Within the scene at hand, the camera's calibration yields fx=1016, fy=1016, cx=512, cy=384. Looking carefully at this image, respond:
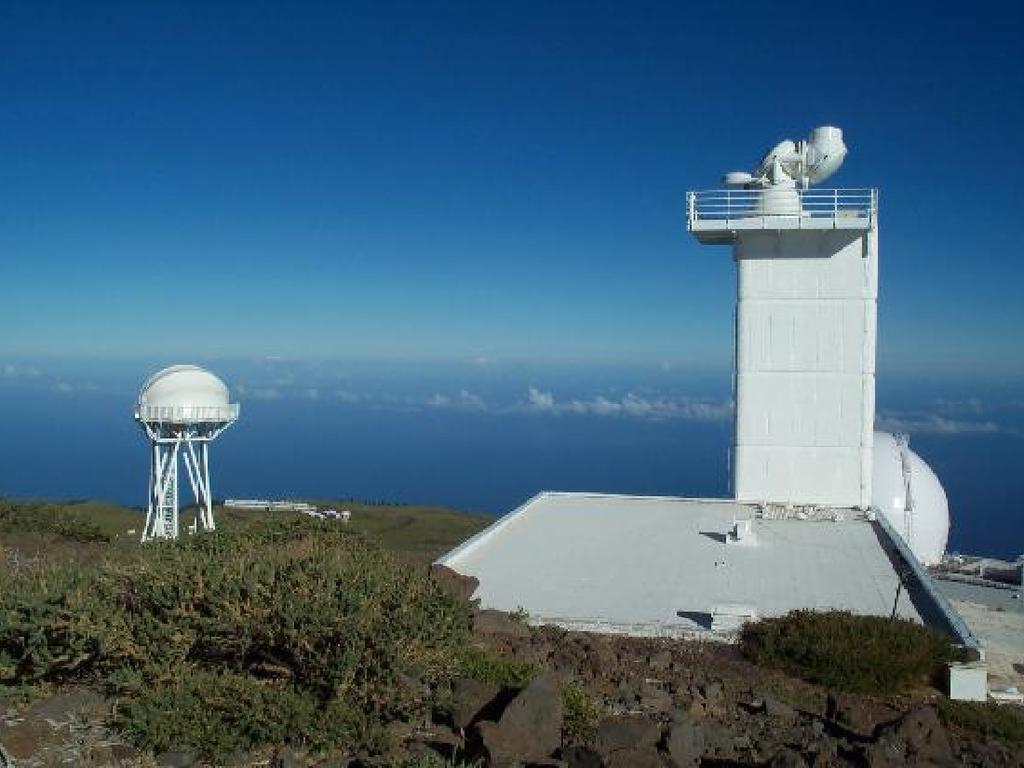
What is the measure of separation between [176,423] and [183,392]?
23.5 inches

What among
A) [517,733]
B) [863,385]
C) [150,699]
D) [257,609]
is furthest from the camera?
[863,385]

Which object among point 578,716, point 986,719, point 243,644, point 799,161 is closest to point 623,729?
point 578,716

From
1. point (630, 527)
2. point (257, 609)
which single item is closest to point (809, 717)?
point (257, 609)

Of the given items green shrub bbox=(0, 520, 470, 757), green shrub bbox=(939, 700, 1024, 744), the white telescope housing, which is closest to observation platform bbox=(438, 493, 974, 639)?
green shrub bbox=(939, 700, 1024, 744)

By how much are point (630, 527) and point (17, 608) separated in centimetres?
970

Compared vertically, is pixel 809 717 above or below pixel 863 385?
below

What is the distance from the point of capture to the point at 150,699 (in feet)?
20.0

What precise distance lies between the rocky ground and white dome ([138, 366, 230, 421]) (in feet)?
42.6

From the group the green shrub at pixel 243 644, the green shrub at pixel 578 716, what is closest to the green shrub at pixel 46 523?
the green shrub at pixel 243 644

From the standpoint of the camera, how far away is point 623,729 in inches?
229

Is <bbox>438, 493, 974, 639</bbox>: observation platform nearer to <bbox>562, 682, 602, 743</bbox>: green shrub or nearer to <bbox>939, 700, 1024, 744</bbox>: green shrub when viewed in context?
<bbox>939, 700, 1024, 744</bbox>: green shrub

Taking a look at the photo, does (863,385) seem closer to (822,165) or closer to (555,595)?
(822,165)

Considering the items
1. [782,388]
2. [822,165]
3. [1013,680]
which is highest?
[822,165]

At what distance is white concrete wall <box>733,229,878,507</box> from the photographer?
1708 cm
